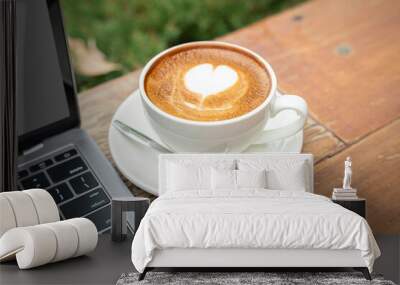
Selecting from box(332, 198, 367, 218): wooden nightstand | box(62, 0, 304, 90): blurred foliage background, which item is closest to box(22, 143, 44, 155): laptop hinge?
box(332, 198, 367, 218): wooden nightstand

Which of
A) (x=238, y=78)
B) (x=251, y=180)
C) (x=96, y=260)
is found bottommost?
(x=96, y=260)

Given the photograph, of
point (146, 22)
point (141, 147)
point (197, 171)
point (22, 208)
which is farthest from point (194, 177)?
point (146, 22)

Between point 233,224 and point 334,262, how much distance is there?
7.3 inches

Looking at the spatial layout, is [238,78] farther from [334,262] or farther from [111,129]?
[334,262]

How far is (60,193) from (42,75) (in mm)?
246

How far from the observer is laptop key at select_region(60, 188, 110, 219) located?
5.25 feet

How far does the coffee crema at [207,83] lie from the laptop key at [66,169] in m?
0.22

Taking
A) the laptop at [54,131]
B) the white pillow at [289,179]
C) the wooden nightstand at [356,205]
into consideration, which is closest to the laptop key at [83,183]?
the laptop at [54,131]

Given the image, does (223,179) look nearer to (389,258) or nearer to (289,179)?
(289,179)

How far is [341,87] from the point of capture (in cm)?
183

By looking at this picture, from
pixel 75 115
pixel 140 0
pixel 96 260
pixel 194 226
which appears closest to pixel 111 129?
pixel 75 115

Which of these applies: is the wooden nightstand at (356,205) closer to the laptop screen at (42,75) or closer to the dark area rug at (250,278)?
the dark area rug at (250,278)

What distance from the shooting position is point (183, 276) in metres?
1.43

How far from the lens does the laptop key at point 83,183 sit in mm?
1625
